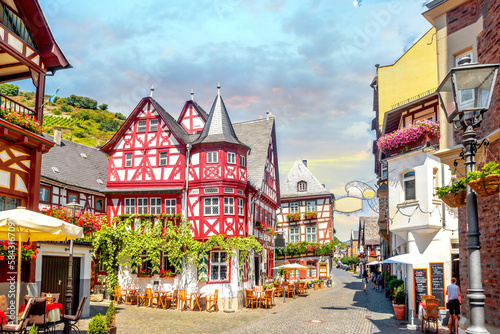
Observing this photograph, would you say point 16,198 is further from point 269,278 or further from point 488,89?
point 269,278

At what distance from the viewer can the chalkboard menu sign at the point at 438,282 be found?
56.6ft

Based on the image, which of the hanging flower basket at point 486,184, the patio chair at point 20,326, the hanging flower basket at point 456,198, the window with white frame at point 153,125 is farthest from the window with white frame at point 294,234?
the hanging flower basket at point 486,184

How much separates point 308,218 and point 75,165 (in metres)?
20.9

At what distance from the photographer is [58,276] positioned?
16.8 meters

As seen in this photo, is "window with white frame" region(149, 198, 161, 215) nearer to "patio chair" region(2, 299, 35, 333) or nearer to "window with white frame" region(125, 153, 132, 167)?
"window with white frame" region(125, 153, 132, 167)

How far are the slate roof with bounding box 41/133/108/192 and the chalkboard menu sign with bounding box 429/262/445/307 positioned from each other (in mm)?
20986

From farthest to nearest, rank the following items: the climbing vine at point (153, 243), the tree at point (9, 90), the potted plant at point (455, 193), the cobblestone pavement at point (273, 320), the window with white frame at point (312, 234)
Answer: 1. the tree at point (9, 90)
2. the window with white frame at point (312, 234)
3. the climbing vine at point (153, 243)
4. the cobblestone pavement at point (273, 320)
5. the potted plant at point (455, 193)

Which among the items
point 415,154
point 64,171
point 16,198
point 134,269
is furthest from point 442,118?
point 64,171

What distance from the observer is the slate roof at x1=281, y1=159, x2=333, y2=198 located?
46.2 m

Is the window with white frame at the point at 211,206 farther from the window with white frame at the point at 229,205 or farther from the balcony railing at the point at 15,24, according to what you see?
the balcony railing at the point at 15,24

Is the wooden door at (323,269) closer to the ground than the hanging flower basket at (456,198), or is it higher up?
closer to the ground

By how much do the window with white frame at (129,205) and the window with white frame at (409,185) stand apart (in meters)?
15.1

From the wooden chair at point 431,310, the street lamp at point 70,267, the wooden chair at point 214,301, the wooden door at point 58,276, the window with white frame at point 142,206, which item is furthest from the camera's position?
the window with white frame at point 142,206

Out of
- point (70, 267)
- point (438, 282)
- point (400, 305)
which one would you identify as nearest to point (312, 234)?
point (400, 305)
